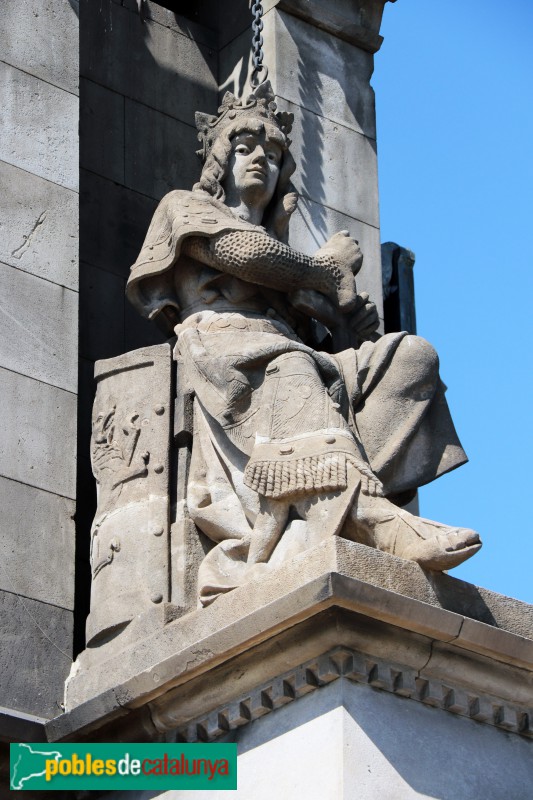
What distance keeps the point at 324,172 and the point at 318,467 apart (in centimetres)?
481

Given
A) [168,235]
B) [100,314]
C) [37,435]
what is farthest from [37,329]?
[100,314]

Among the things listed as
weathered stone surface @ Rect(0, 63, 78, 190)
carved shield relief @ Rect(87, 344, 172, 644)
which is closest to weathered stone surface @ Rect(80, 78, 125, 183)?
weathered stone surface @ Rect(0, 63, 78, 190)

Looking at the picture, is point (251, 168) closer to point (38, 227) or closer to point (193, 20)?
point (38, 227)

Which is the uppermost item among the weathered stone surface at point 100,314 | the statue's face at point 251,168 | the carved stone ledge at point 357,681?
the statue's face at point 251,168

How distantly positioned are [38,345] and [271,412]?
1.90m

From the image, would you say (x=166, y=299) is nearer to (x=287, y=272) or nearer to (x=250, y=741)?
(x=287, y=272)

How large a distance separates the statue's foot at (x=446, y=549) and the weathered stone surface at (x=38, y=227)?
3.54 m

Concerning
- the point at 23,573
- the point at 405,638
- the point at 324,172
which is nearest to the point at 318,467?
the point at 405,638

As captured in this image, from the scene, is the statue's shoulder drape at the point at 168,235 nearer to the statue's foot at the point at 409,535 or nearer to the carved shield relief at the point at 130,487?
the carved shield relief at the point at 130,487

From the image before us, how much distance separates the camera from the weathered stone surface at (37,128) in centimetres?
1334

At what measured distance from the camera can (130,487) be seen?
40.4ft

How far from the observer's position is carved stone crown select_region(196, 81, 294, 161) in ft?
45.1

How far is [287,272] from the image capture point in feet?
43.1

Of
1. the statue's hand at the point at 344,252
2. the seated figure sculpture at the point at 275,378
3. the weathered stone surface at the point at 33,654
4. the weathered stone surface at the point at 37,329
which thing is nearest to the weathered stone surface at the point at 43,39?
the seated figure sculpture at the point at 275,378
